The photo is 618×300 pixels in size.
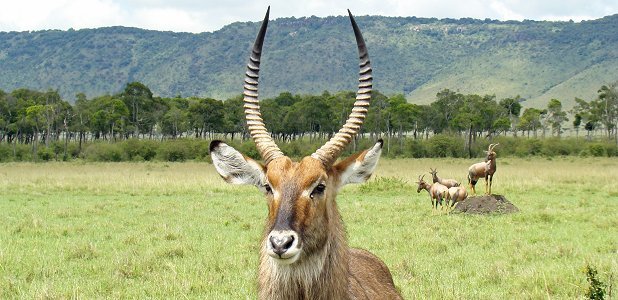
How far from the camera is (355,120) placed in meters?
5.56

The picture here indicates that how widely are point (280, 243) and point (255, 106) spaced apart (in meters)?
1.72

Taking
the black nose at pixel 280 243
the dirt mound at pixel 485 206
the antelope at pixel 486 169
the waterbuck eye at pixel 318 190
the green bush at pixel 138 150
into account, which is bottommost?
the green bush at pixel 138 150

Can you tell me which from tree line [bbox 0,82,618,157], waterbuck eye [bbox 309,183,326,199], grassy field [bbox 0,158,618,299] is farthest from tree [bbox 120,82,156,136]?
waterbuck eye [bbox 309,183,326,199]

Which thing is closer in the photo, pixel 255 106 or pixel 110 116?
pixel 255 106

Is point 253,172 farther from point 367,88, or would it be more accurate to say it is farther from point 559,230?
point 559,230

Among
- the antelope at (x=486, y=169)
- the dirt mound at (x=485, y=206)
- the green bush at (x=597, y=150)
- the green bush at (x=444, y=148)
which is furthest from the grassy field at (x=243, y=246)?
the green bush at (x=597, y=150)

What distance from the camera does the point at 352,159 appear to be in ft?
17.5

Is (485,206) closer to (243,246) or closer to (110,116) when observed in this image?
(243,246)

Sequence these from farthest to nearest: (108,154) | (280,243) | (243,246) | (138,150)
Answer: (138,150) → (108,154) → (243,246) → (280,243)

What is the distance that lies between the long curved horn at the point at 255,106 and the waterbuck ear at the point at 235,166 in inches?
7.8

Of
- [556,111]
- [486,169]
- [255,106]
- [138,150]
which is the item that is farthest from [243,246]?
[556,111]

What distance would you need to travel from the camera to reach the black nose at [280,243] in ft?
14.3

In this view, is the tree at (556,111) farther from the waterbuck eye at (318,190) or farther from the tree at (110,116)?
the waterbuck eye at (318,190)

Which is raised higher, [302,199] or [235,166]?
[235,166]
